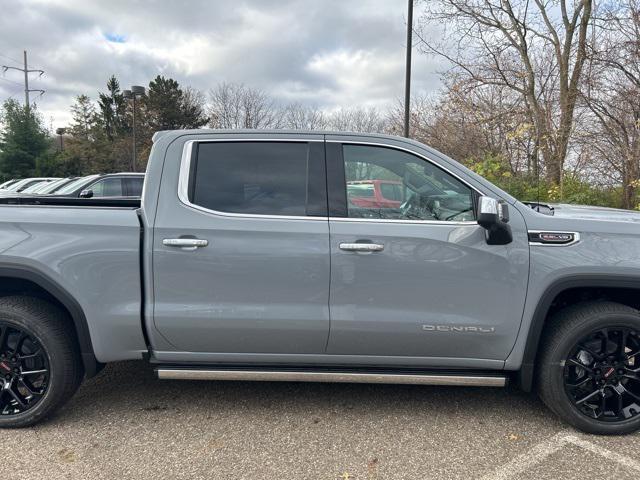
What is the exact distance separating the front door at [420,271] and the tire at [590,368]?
300 mm

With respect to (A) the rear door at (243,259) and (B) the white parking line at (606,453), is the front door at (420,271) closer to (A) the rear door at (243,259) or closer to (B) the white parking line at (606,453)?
(A) the rear door at (243,259)

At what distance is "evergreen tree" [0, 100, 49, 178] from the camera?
27922 millimetres

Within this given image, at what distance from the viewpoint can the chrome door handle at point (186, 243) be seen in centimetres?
276

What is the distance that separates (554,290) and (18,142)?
33.2 m

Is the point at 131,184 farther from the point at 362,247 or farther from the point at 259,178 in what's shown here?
the point at 362,247

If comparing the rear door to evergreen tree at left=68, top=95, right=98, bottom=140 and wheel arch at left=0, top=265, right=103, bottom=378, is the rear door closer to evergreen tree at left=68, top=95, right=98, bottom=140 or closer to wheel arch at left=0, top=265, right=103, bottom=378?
wheel arch at left=0, top=265, right=103, bottom=378

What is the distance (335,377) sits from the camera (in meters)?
2.91

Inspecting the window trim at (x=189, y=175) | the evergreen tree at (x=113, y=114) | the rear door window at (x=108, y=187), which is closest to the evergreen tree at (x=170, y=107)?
the evergreen tree at (x=113, y=114)

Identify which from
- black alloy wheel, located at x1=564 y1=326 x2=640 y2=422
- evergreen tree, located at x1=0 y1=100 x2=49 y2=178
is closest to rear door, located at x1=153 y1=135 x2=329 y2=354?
black alloy wheel, located at x1=564 y1=326 x2=640 y2=422

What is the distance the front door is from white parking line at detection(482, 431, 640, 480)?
1.90 ft

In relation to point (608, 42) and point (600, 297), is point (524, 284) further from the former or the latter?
point (608, 42)

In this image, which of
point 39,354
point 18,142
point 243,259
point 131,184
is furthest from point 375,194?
point 18,142

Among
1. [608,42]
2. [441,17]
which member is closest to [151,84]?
[441,17]

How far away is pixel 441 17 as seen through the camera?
1333 centimetres
